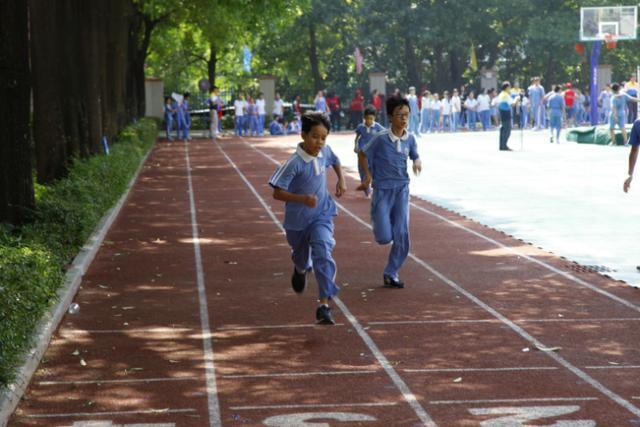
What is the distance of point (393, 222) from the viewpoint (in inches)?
468

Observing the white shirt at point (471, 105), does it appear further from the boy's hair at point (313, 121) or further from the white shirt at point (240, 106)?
the boy's hair at point (313, 121)

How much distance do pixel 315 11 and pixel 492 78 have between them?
9.19 meters

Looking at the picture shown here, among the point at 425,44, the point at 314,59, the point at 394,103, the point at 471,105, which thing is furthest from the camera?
the point at 425,44

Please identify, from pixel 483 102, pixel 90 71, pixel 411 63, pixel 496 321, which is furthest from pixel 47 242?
pixel 411 63

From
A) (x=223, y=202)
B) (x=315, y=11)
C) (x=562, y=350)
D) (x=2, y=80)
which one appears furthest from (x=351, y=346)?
(x=315, y=11)

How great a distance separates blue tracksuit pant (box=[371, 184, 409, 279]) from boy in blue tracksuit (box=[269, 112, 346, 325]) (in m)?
1.65

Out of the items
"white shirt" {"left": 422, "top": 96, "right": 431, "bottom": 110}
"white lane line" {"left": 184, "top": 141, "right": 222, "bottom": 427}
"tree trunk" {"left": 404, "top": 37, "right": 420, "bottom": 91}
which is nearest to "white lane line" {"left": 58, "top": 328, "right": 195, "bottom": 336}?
"white lane line" {"left": 184, "top": 141, "right": 222, "bottom": 427}

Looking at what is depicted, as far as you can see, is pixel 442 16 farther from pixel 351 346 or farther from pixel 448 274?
pixel 351 346

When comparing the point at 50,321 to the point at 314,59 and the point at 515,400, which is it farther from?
the point at 314,59

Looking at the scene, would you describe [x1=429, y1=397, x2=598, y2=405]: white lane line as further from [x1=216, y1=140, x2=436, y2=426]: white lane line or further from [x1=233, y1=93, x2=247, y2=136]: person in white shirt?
[x1=233, y1=93, x2=247, y2=136]: person in white shirt

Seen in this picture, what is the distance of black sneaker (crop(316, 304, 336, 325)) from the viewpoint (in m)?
9.89

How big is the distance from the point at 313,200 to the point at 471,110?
44.1 m

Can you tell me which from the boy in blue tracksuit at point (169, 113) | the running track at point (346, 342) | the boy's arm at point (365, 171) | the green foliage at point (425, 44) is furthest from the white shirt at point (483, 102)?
the boy's arm at point (365, 171)

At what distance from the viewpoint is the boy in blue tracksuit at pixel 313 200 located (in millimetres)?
9797
